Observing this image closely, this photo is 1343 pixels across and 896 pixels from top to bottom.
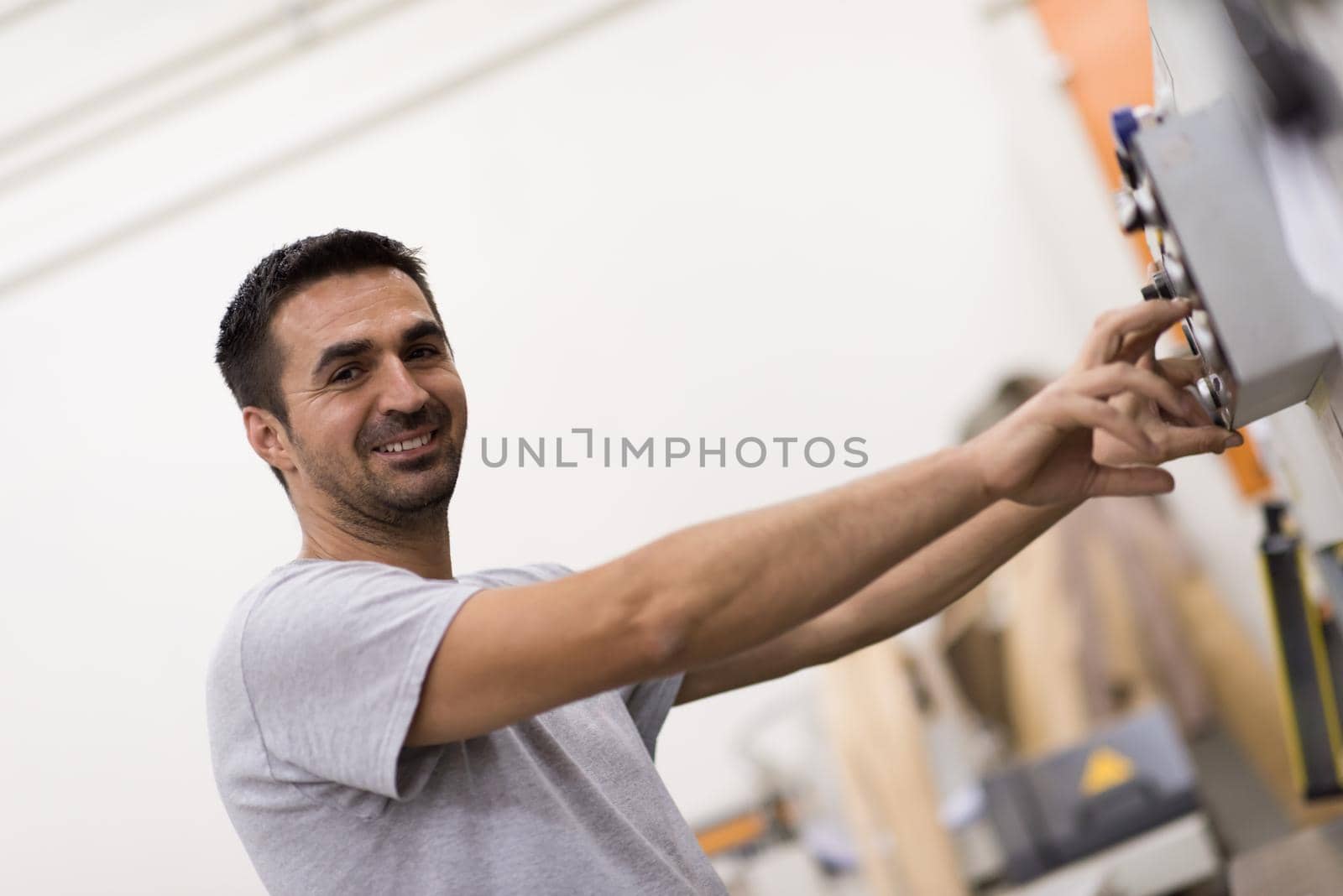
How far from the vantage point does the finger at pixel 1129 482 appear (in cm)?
90

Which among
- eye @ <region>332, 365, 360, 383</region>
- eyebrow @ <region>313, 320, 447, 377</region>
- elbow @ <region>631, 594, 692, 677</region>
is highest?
eyebrow @ <region>313, 320, 447, 377</region>

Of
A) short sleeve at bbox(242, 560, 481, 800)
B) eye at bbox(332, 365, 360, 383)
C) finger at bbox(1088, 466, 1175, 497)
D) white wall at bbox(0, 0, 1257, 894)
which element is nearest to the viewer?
short sleeve at bbox(242, 560, 481, 800)

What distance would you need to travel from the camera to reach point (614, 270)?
112 inches

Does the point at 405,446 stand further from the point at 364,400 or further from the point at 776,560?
the point at 776,560

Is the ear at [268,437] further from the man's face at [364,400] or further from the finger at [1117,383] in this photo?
the finger at [1117,383]

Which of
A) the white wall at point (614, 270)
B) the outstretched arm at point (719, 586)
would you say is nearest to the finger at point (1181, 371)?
the outstretched arm at point (719, 586)

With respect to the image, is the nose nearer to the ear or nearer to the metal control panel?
the ear

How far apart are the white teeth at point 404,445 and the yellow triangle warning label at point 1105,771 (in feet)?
6.21

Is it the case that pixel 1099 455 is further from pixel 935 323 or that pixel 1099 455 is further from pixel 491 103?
pixel 491 103

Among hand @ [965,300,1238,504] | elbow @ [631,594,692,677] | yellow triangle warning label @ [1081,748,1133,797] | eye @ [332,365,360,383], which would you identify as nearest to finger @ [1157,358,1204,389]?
hand @ [965,300,1238,504]

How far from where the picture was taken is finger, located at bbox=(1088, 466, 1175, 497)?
2.96 feet

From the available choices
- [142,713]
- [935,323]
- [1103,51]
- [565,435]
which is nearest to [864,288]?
[935,323]

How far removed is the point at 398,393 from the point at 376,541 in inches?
5.5

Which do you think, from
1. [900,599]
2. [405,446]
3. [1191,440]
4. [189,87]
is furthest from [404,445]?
[189,87]
